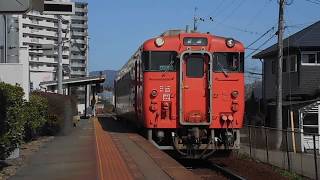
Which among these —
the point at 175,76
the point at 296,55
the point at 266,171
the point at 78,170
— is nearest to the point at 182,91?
the point at 175,76

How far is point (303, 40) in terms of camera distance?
3906cm

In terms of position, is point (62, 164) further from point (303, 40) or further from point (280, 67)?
point (303, 40)

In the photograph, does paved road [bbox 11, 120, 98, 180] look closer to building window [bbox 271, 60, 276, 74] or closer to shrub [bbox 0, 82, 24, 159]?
shrub [bbox 0, 82, 24, 159]

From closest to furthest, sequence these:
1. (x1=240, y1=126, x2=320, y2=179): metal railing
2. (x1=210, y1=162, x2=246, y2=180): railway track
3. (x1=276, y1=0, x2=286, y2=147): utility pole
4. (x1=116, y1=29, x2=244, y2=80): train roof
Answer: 1. (x1=210, y1=162, x2=246, y2=180): railway track
2. (x1=116, y1=29, x2=244, y2=80): train roof
3. (x1=240, y1=126, x2=320, y2=179): metal railing
4. (x1=276, y1=0, x2=286, y2=147): utility pole

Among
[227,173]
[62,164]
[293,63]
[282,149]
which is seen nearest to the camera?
[62,164]

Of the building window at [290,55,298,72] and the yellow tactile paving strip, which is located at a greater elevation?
the building window at [290,55,298,72]

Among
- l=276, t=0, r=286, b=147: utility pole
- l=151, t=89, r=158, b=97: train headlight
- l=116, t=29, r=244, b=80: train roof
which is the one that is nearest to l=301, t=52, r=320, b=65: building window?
l=276, t=0, r=286, b=147: utility pole

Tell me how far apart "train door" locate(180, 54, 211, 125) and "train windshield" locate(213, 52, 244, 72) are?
0.32m

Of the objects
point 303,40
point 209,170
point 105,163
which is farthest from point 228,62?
point 303,40

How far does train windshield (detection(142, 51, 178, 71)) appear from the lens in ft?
55.3

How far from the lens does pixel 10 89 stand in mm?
12641

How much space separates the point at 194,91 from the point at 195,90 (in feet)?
0.13

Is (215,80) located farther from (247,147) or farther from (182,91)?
(247,147)

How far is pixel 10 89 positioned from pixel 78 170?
2.32 meters
